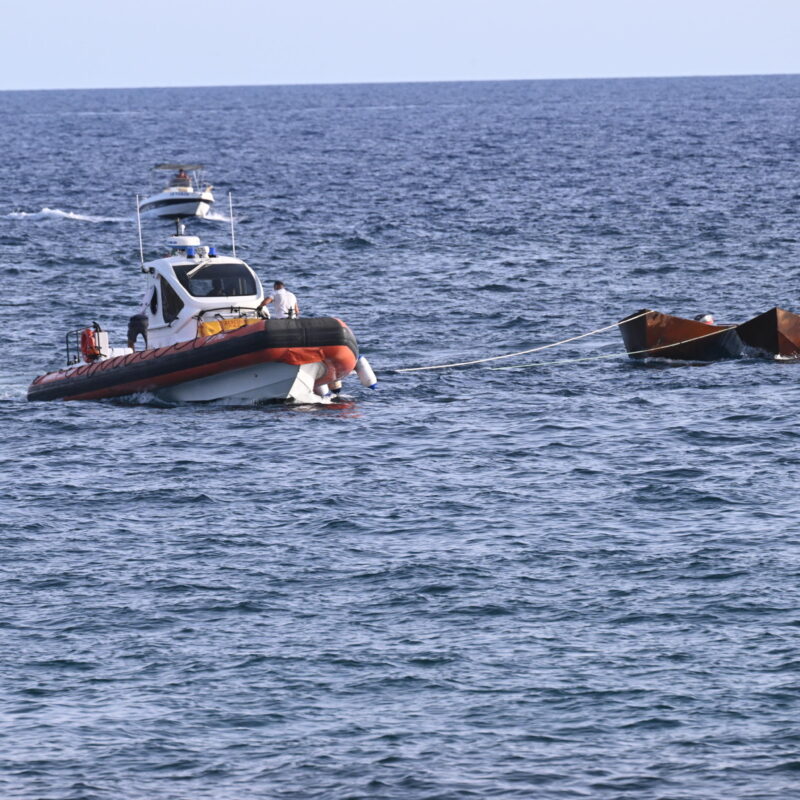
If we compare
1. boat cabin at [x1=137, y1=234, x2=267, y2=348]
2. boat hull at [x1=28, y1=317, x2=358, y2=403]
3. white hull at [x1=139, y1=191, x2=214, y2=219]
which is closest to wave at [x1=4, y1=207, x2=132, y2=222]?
white hull at [x1=139, y1=191, x2=214, y2=219]

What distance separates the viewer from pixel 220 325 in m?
28.1

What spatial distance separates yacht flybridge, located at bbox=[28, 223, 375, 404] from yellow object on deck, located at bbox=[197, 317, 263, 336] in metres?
0.02

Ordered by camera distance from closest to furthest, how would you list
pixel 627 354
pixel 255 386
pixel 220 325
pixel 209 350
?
pixel 209 350, pixel 255 386, pixel 220 325, pixel 627 354

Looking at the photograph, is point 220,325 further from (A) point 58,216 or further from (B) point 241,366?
(A) point 58,216

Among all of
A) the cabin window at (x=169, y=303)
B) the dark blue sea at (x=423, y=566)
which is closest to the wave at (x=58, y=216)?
the dark blue sea at (x=423, y=566)

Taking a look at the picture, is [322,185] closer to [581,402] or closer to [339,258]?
[339,258]

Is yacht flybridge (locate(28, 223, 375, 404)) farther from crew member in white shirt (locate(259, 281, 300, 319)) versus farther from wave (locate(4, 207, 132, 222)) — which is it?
wave (locate(4, 207, 132, 222))

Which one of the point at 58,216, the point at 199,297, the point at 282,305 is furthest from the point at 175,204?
the point at 282,305

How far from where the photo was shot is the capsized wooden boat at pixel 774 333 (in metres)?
30.7

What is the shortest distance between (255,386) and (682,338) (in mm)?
9073

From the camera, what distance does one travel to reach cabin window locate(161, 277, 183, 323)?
28.5 metres

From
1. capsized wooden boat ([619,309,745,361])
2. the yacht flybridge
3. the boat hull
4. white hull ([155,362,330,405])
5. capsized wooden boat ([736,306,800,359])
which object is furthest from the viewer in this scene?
capsized wooden boat ([619,309,745,361])

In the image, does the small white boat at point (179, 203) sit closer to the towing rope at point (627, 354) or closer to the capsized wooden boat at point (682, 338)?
the towing rope at point (627, 354)

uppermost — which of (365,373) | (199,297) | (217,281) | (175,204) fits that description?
(175,204)
